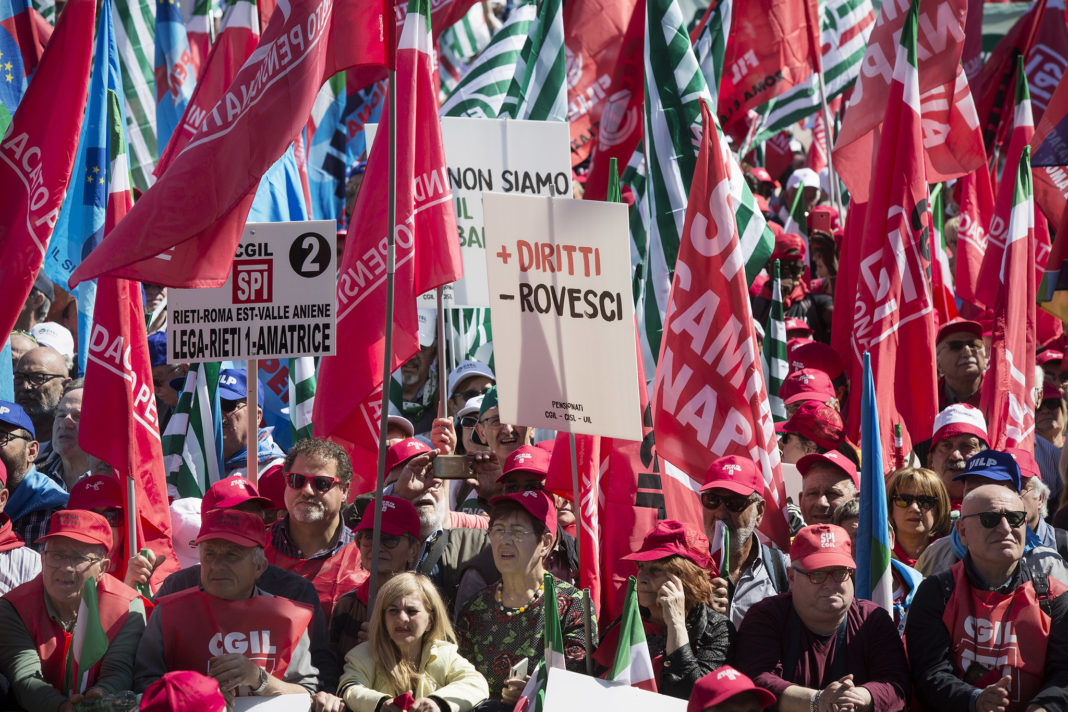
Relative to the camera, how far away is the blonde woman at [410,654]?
5703mm

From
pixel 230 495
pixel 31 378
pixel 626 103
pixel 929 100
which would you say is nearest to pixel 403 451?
pixel 230 495

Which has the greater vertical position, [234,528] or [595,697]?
[234,528]

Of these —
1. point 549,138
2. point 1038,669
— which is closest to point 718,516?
point 1038,669

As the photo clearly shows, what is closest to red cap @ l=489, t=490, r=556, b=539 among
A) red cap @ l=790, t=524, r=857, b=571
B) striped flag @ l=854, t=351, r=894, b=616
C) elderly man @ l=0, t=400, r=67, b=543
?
red cap @ l=790, t=524, r=857, b=571

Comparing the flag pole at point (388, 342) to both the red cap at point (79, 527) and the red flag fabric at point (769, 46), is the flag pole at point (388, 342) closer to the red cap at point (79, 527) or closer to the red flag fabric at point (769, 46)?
the red cap at point (79, 527)

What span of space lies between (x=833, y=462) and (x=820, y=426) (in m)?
0.73

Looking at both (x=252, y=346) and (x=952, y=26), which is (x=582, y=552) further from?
(x=952, y=26)

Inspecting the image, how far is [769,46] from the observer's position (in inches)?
452

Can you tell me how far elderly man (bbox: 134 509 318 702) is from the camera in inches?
220

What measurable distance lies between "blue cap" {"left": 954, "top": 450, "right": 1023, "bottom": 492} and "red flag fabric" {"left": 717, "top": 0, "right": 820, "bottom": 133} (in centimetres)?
584

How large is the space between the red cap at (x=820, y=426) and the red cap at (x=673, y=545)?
5.84ft

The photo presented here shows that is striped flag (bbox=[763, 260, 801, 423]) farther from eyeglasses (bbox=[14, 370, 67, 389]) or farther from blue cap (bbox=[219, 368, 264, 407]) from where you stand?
eyeglasses (bbox=[14, 370, 67, 389])

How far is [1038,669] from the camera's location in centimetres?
544

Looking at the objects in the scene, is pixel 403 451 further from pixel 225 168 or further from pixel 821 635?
pixel 821 635
